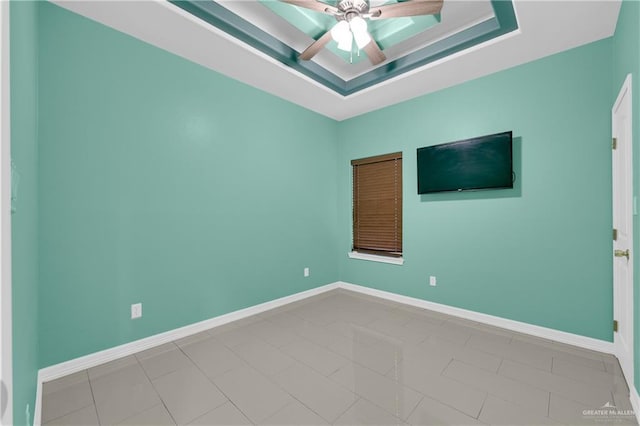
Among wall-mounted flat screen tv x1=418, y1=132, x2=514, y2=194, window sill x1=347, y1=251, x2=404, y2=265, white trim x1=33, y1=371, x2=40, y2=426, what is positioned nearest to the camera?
white trim x1=33, y1=371, x2=40, y2=426

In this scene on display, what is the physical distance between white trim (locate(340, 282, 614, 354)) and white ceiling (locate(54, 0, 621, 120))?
109 inches

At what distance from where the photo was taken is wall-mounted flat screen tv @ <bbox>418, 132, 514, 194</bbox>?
9.77 ft

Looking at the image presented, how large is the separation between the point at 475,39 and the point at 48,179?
3892 millimetres

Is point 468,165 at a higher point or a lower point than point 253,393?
higher

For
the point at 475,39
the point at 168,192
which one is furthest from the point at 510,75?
the point at 168,192

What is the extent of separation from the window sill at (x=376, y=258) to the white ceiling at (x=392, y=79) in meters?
2.27

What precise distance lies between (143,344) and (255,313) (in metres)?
1.24

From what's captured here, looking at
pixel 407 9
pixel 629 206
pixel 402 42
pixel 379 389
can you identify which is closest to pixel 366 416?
pixel 379 389

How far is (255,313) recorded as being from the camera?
3480 millimetres

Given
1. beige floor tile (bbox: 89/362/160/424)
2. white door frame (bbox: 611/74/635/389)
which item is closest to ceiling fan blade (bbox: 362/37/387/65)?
white door frame (bbox: 611/74/635/389)

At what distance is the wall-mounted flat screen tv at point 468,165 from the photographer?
2977 millimetres

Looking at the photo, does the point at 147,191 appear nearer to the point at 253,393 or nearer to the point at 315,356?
the point at 253,393

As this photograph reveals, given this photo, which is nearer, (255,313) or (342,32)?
(342,32)

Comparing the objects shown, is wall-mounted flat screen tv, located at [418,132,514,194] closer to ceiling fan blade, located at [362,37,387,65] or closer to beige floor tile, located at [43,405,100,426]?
ceiling fan blade, located at [362,37,387,65]
